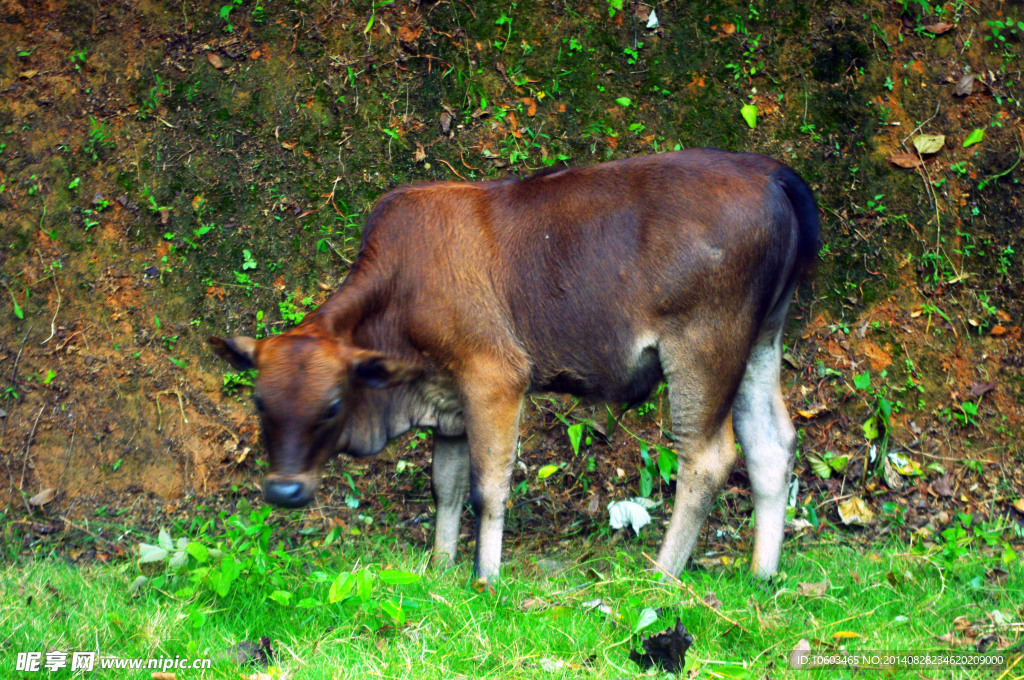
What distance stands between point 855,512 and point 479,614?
319 cm

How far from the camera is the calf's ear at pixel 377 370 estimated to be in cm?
477

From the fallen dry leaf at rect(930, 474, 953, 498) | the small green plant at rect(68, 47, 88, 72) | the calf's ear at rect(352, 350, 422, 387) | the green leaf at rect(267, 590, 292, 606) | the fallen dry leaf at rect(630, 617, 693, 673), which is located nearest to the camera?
the fallen dry leaf at rect(630, 617, 693, 673)

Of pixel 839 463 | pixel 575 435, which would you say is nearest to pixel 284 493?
pixel 575 435

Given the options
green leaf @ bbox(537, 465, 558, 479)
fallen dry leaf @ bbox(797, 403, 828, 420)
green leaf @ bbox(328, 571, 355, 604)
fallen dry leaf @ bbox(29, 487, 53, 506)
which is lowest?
green leaf @ bbox(537, 465, 558, 479)

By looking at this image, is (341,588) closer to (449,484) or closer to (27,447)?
(449,484)

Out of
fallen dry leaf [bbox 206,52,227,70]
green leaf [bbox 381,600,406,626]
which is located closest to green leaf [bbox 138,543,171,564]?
green leaf [bbox 381,600,406,626]

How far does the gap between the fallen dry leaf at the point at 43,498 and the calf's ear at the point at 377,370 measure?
3016 millimetres

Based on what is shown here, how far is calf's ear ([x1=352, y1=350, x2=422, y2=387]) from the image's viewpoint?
188 inches

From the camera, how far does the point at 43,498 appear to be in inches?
248

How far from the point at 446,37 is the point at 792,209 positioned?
3.77 meters

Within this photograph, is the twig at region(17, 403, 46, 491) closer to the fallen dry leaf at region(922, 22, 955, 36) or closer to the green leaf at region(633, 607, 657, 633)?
the green leaf at region(633, 607, 657, 633)

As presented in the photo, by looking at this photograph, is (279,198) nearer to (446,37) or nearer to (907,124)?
(446,37)

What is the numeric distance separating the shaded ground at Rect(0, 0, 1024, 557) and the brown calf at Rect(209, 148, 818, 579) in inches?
53.3

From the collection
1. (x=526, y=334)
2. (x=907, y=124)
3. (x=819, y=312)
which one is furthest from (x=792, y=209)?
(x=907, y=124)
